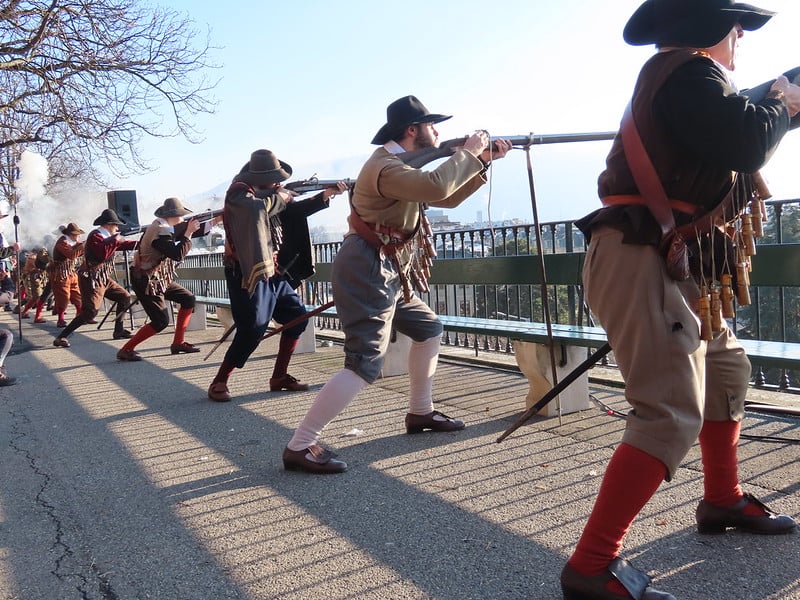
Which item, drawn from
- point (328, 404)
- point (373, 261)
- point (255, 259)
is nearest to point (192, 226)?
point (255, 259)

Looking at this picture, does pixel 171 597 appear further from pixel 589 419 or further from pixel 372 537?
pixel 589 419

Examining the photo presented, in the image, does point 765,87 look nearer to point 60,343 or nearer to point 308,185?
point 308,185

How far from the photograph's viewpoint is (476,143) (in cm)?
421

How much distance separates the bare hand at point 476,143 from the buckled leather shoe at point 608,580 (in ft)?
7.62

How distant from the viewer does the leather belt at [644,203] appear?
259 centimetres

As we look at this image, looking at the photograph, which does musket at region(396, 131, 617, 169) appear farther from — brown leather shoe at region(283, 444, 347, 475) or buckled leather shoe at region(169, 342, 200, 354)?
buckled leather shoe at region(169, 342, 200, 354)

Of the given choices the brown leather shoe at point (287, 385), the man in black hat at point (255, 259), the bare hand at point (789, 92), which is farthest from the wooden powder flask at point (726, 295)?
the brown leather shoe at point (287, 385)

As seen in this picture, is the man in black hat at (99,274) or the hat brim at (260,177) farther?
the man in black hat at (99,274)

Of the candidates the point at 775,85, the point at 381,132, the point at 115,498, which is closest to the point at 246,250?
the point at 381,132

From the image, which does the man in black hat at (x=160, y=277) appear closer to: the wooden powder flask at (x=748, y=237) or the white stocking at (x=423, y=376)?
the white stocking at (x=423, y=376)

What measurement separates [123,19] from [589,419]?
598 inches

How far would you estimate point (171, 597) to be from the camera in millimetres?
2861

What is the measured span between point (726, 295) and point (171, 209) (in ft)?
27.1

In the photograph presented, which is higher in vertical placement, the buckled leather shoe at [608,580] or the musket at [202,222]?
the musket at [202,222]
